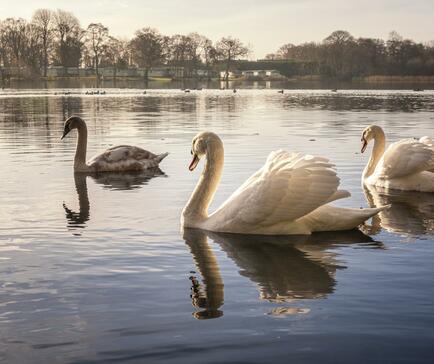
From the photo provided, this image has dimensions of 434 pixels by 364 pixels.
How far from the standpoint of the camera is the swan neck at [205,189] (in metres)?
10.9

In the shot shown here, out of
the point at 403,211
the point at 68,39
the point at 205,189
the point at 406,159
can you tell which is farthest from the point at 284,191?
the point at 68,39

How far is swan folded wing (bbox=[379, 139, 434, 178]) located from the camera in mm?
14172

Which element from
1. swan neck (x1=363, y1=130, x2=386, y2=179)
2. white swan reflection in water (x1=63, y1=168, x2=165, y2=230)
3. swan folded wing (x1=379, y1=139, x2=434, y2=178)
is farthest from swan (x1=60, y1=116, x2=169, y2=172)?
swan folded wing (x1=379, y1=139, x2=434, y2=178)

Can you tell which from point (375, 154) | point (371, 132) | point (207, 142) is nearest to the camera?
point (207, 142)

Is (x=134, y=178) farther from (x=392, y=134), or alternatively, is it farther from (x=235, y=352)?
(x=392, y=134)

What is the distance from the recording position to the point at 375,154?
16203mm

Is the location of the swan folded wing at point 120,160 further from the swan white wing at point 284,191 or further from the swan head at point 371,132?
the swan white wing at point 284,191

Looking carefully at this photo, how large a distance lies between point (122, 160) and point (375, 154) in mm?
6449

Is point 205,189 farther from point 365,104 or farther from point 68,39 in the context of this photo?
point 68,39

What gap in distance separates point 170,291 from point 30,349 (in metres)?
2.00

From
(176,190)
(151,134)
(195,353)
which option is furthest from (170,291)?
(151,134)

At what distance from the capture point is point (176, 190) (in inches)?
586

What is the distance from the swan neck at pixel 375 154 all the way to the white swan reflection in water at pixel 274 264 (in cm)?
508

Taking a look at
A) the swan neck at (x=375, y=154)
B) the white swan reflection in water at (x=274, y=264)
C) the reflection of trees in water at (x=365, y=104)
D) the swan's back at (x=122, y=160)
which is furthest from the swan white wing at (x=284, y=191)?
the reflection of trees in water at (x=365, y=104)
